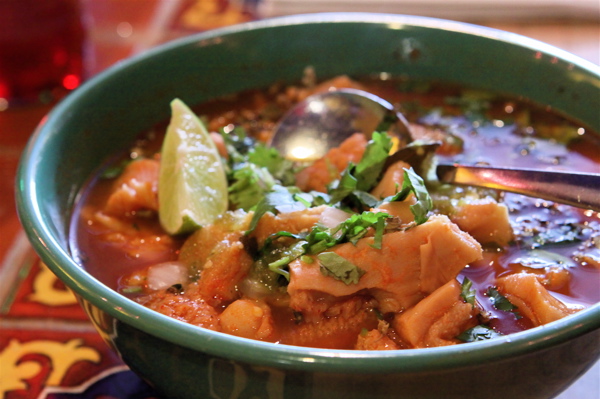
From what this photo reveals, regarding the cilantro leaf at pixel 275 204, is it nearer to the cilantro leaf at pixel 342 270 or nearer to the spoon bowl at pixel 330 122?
the cilantro leaf at pixel 342 270

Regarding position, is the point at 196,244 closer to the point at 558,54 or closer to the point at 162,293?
the point at 162,293

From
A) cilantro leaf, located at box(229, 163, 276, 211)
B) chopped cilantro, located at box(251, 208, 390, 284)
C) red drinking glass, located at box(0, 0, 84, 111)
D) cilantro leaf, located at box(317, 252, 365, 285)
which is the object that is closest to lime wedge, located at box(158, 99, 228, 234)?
cilantro leaf, located at box(229, 163, 276, 211)

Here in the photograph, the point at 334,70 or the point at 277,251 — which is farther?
the point at 334,70

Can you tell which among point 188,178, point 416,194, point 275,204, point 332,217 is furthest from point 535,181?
point 188,178

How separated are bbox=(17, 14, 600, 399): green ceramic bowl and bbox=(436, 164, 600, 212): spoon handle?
0.38m

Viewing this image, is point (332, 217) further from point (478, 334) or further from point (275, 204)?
point (478, 334)

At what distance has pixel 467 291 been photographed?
1277 mm

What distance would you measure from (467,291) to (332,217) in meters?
0.31

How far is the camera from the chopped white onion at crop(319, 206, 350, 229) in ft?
4.42

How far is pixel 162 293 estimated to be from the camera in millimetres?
1354

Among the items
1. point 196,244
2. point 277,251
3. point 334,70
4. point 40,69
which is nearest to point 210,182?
point 196,244

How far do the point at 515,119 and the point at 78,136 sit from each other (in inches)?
48.3

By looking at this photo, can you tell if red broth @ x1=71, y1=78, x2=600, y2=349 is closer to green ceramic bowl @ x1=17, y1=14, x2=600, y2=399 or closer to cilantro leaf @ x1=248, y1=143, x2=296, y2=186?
green ceramic bowl @ x1=17, y1=14, x2=600, y2=399

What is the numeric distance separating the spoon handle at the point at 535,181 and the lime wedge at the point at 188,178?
21.4 inches
